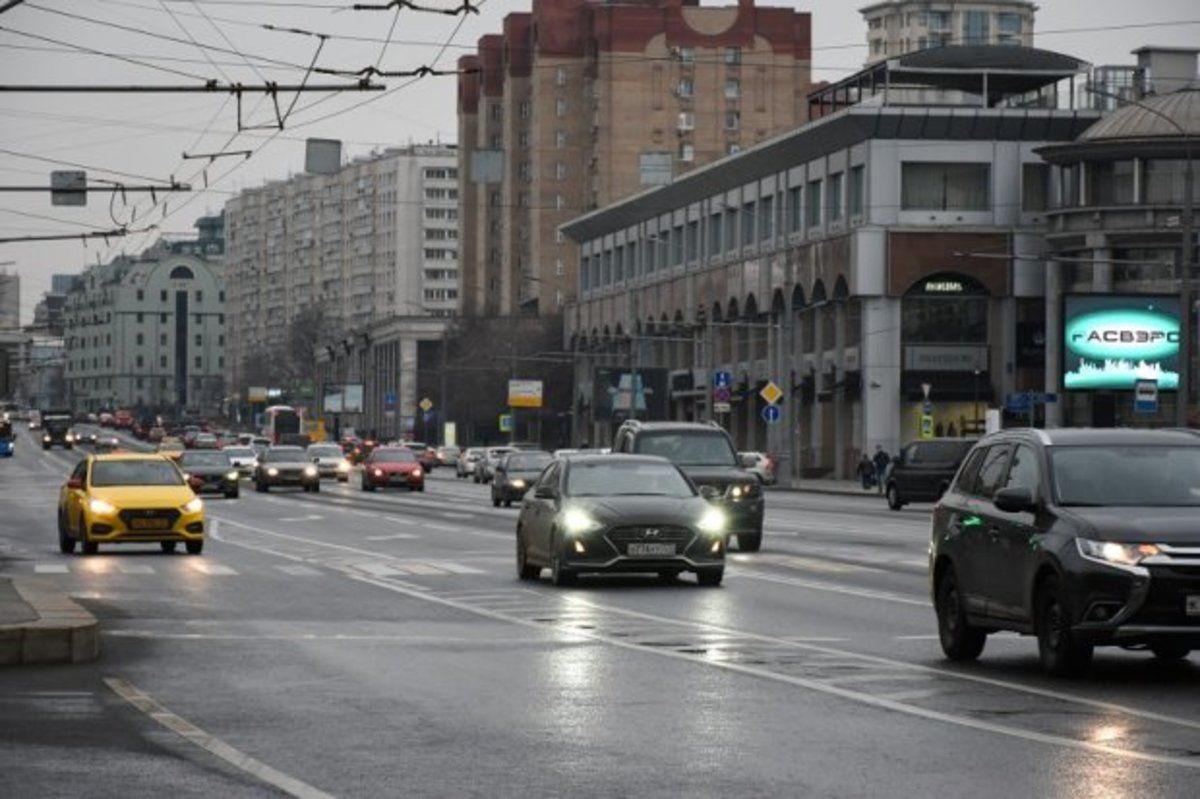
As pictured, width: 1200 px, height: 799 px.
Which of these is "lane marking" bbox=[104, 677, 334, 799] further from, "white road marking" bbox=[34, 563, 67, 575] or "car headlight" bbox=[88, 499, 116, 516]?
"car headlight" bbox=[88, 499, 116, 516]

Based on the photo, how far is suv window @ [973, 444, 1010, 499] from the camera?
19.3m

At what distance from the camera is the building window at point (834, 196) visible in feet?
365

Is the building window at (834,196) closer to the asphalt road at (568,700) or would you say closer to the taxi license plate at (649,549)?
the asphalt road at (568,700)

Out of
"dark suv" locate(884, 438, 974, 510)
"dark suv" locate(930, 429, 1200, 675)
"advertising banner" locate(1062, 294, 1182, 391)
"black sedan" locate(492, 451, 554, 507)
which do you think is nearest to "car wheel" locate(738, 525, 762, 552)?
"dark suv" locate(930, 429, 1200, 675)

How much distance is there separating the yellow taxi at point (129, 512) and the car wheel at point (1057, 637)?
2262 centimetres

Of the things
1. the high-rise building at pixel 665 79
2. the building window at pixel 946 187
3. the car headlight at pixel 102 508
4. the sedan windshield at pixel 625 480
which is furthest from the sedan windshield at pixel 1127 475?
the high-rise building at pixel 665 79

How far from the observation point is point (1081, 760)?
12961mm

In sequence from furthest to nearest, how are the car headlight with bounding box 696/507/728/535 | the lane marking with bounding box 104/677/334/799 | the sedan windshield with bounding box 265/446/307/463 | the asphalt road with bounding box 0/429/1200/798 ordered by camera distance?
the sedan windshield with bounding box 265/446/307/463 → the car headlight with bounding box 696/507/728/535 → the asphalt road with bounding box 0/429/1200/798 → the lane marking with bounding box 104/677/334/799

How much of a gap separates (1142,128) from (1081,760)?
87052 millimetres

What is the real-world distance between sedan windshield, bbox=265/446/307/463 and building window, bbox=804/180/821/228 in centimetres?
3473

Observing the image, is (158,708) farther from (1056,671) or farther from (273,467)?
(273,467)

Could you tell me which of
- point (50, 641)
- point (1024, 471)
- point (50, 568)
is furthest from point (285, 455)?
point (1024, 471)

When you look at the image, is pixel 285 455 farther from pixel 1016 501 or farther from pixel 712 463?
pixel 1016 501

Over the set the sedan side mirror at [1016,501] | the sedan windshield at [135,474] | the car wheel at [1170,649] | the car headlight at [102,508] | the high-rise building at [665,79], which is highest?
the high-rise building at [665,79]
